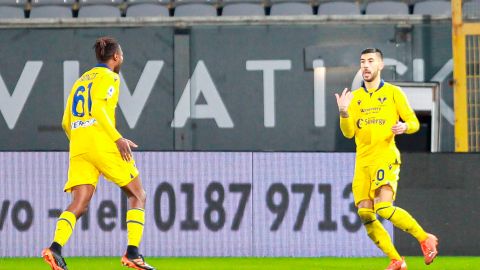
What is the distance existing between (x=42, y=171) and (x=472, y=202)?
13.0 ft

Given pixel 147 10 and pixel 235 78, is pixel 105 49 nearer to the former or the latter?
pixel 235 78

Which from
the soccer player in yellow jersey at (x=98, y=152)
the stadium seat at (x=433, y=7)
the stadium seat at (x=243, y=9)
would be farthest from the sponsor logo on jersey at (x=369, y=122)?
the stadium seat at (x=243, y=9)

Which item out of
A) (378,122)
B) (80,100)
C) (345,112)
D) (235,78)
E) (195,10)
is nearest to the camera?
(80,100)

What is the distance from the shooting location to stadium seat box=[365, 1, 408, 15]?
1455 centimetres

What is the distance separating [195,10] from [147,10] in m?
0.65

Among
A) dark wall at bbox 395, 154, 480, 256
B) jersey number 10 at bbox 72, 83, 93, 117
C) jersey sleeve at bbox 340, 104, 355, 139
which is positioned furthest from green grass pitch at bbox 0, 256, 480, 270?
jersey number 10 at bbox 72, 83, 93, 117

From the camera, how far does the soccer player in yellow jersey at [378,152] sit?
8352mm

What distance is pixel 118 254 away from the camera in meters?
10.4

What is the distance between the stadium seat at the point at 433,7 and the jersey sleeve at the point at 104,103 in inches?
290

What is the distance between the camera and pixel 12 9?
15.1m

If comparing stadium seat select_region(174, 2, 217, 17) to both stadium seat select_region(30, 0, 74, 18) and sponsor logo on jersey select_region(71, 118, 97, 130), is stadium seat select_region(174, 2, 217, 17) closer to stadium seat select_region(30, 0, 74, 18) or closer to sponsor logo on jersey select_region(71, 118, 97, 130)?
stadium seat select_region(30, 0, 74, 18)

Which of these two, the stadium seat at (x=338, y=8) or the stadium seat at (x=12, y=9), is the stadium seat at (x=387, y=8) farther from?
the stadium seat at (x=12, y=9)

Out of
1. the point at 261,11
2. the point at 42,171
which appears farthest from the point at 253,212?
the point at 261,11

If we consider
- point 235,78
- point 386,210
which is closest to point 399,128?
point 386,210
